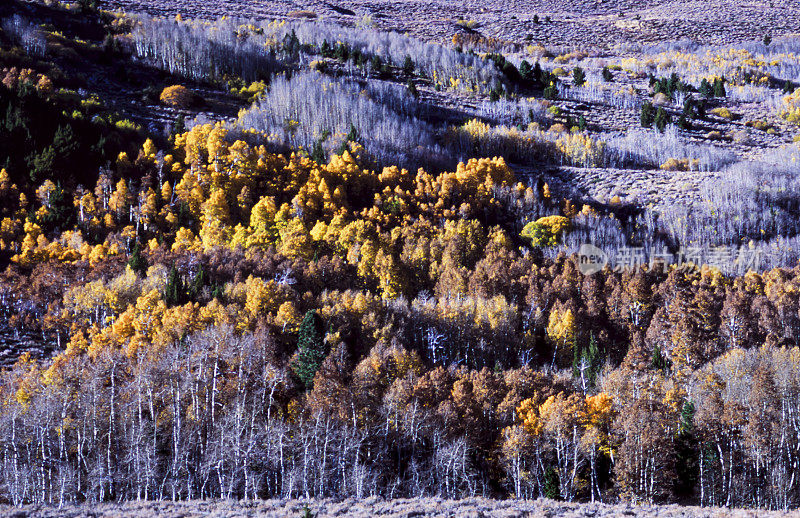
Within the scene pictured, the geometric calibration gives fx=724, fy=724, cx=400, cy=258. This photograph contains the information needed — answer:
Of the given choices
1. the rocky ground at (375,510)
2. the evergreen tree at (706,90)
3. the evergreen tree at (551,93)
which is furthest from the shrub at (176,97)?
the evergreen tree at (706,90)

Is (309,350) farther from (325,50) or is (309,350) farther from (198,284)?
(325,50)

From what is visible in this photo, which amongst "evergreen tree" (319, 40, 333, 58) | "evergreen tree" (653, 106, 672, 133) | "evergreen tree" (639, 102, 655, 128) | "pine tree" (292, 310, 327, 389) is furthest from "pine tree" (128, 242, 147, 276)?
"evergreen tree" (639, 102, 655, 128)

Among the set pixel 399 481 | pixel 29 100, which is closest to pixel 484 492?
pixel 399 481

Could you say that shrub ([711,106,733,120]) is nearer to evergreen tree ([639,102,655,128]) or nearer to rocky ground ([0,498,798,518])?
evergreen tree ([639,102,655,128])

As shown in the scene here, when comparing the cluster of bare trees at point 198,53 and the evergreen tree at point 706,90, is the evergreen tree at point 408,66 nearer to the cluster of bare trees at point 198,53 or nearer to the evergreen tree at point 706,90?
the cluster of bare trees at point 198,53

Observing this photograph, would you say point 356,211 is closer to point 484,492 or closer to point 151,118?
point 151,118
